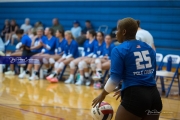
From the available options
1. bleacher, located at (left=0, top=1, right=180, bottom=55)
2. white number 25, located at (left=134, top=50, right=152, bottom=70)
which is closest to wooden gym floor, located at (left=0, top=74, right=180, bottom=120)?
white number 25, located at (left=134, top=50, right=152, bottom=70)

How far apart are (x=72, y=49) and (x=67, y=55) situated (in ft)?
0.92

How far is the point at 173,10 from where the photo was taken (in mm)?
10766

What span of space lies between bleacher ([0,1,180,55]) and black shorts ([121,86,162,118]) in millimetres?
7565

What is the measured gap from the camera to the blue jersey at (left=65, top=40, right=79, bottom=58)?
9.28 metres

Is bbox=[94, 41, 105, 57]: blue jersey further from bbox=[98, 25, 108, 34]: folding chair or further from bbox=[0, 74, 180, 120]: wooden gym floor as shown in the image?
bbox=[98, 25, 108, 34]: folding chair

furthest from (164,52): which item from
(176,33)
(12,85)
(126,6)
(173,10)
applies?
(12,85)

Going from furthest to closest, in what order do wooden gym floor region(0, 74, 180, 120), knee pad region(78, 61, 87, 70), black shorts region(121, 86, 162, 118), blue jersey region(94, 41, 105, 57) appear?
1. blue jersey region(94, 41, 105, 57)
2. knee pad region(78, 61, 87, 70)
3. wooden gym floor region(0, 74, 180, 120)
4. black shorts region(121, 86, 162, 118)

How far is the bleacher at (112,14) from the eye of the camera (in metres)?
10.8

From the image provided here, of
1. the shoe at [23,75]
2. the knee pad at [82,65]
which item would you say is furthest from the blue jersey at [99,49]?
the shoe at [23,75]

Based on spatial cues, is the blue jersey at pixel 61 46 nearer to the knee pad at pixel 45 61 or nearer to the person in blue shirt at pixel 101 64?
the knee pad at pixel 45 61

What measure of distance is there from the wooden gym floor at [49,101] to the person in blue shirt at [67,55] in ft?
1.37

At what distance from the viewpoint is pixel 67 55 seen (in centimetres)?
948

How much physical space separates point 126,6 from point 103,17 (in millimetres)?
1150

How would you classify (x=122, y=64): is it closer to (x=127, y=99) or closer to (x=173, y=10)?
(x=127, y=99)
